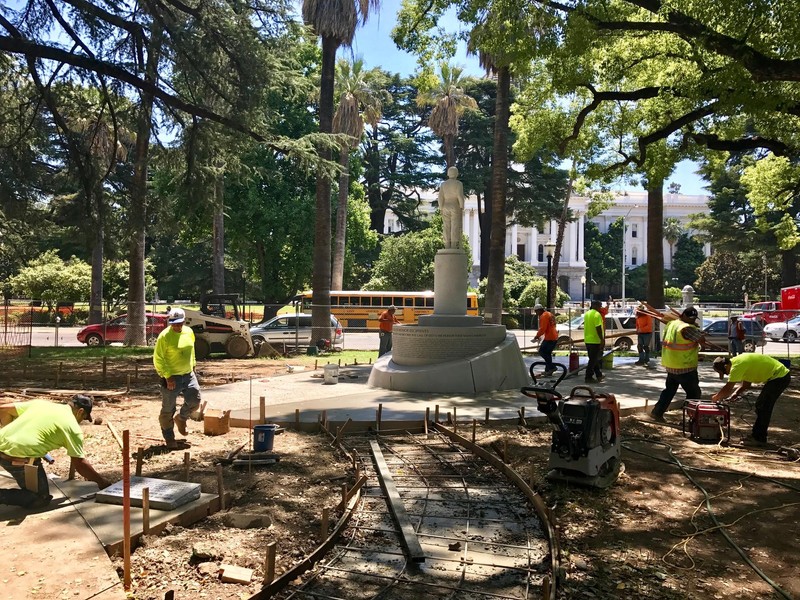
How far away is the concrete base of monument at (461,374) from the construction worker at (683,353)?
3730 mm

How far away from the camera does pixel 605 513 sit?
6.05m

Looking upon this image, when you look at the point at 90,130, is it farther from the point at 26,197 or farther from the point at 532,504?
the point at 532,504

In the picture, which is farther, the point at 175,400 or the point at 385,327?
the point at 385,327

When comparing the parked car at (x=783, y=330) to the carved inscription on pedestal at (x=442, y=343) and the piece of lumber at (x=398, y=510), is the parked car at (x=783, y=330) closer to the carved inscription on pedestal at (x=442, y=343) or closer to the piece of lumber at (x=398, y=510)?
the carved inscription on pedestal at (x=442, y=343)

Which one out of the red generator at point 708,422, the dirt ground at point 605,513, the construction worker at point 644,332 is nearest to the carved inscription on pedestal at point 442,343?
the dirt ground at point 605,513

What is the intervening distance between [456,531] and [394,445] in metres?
3.25

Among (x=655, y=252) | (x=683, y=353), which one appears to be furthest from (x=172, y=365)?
(x=655, y=252)

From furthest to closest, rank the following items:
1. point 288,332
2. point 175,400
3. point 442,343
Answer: point 288,332 < point 442,343 < point 175,400

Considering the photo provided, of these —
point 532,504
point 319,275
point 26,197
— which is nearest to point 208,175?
point 26,197

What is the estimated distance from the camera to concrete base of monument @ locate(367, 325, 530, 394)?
501 inches

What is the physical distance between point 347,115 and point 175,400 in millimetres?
32017

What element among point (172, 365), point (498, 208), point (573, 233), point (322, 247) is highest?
point (573, 233)

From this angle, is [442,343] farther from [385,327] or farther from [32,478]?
[32,478]

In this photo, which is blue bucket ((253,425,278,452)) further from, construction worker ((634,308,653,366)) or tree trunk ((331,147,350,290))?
tree trunk ((331,147,350,290))
